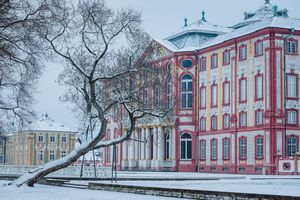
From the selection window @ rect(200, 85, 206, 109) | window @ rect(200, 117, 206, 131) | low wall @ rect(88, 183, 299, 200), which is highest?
window @ rect(200, 85, 206, 109)

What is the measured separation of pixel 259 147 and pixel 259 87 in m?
5.12

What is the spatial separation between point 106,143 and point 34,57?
7884 millimetres

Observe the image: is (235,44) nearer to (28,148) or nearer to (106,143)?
(106,143)

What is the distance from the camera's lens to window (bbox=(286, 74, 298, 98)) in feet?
172

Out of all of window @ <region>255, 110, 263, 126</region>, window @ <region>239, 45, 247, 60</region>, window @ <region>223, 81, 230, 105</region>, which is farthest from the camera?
window @ <region>223, 81, 230, 105</region>

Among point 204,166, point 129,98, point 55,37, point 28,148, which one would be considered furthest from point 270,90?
point 28,148

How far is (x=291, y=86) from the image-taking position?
172 ft

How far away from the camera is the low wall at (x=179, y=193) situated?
18.2 metres

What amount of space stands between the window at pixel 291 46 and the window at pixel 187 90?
12.5m

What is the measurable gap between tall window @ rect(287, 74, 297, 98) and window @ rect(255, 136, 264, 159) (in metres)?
4.40

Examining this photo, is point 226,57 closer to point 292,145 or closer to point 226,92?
point 226,92

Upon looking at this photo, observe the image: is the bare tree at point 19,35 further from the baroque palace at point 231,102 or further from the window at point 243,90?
the window at point 243,90

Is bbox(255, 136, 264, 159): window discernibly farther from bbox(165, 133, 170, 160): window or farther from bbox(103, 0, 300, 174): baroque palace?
bbox(165, 133, 170, 160): window

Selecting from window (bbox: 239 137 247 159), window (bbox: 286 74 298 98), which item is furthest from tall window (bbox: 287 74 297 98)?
window (bbox: 239 137 247 159)
